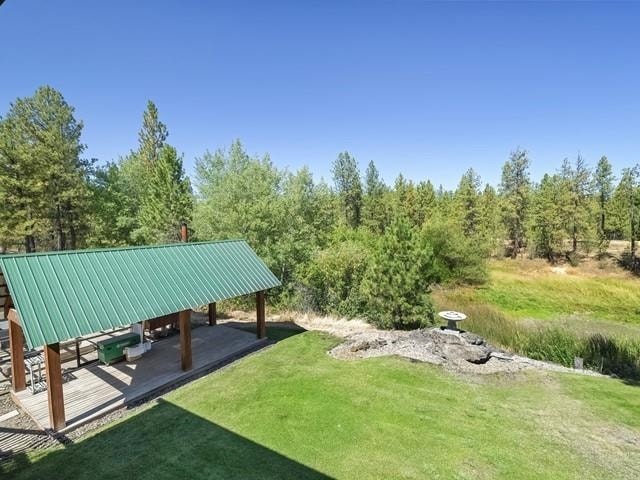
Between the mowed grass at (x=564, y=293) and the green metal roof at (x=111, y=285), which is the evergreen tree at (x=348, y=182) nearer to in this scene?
the mowed grass at (x=564, y=293)

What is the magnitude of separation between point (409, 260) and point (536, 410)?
6.66 meters

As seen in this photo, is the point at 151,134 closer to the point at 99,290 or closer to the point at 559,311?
the point at 99,290

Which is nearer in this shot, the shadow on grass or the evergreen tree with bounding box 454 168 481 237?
the shadow on grass

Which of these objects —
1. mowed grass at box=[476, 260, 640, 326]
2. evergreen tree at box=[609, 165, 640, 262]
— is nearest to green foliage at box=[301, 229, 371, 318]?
mowed grass at box=[476, 260, 640, 326]

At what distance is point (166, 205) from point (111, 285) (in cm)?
1476

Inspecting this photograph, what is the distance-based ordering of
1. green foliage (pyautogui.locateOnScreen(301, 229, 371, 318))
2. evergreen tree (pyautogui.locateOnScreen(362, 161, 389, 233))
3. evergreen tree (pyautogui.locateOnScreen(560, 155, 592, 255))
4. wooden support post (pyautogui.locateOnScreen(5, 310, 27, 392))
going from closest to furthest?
wooden support post (pyautogui.locateOnScreen(5, 310, 27, 392)) < green foliage (pyautogui.locateOnScreen(301, 229, 371, 318)) < evergreen tree (pyautogui.locateOnScreen(560, 155, 592, 255)) < evergreen tree (pyautogui.locateOnScreen(362, 161, 389, 233))

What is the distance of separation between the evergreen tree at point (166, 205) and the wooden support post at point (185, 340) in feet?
43.9

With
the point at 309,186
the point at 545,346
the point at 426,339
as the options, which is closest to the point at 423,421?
the point at 426,339

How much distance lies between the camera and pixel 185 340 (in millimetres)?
8727

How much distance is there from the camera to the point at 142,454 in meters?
5.55

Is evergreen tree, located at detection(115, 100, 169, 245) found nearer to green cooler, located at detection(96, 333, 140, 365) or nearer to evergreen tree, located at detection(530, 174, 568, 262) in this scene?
green cooler, located at detection(96, 333, 140, 365)

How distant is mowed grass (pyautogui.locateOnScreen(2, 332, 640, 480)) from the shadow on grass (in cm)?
2

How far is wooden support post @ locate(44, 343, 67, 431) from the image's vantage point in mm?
6160

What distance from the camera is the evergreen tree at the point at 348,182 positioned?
37250 mm
